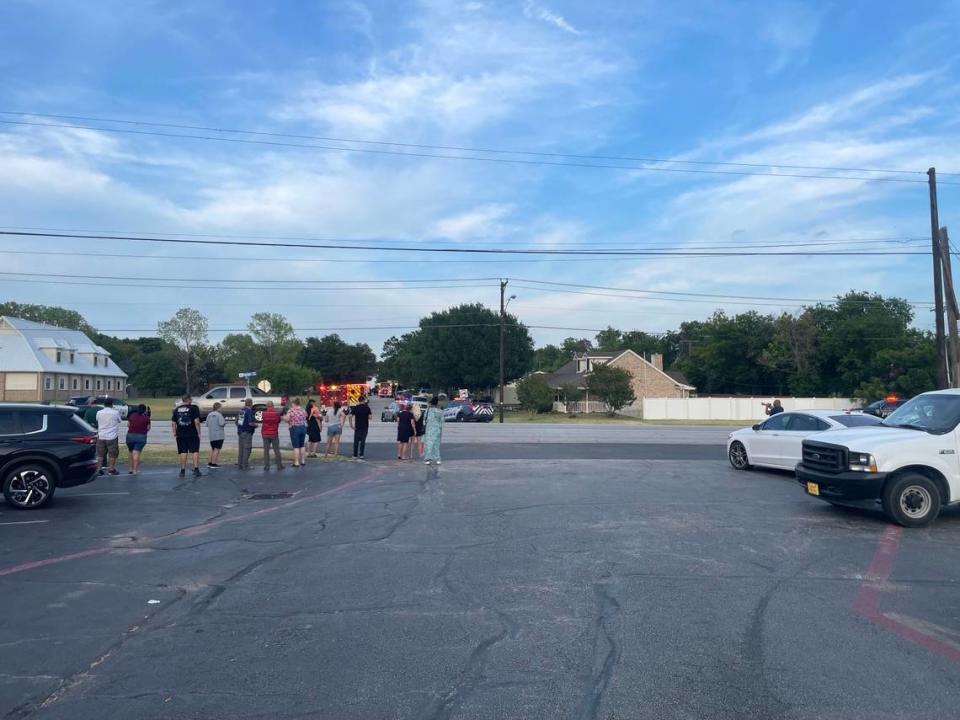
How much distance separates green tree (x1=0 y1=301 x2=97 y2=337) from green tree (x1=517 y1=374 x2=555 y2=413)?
6606cm

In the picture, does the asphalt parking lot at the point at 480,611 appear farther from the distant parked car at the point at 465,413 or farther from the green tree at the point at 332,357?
the green tree at the point at 332,357

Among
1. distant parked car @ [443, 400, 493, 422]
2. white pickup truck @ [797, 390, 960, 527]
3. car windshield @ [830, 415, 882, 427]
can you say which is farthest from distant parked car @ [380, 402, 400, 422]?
white pickup truck @ [797, 390, 960, 527]

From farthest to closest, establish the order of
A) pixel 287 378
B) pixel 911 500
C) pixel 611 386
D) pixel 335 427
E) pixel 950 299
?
pixel 287 378
pixel 611 386
pixel 950 299
pixel 335 427
pixel 911 500

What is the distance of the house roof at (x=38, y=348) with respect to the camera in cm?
6134

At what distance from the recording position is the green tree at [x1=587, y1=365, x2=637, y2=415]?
63.0m

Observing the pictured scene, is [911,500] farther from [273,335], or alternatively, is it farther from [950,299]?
[273,335]

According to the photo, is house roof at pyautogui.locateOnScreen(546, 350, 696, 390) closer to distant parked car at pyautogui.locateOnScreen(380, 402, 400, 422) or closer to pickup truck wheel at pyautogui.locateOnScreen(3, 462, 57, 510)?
distant parked car at pyautogui.locateOnScreen(380, 402, 400, 422)

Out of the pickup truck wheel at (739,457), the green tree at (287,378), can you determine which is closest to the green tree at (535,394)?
the green tree at (287,378)

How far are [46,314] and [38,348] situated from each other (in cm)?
4793

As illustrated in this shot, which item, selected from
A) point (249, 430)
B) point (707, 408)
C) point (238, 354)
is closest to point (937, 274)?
point (249, 430)

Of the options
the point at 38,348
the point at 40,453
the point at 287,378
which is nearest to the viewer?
the point at 40,453

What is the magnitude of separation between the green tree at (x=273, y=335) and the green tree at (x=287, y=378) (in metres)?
32.6

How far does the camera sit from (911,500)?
1138 centimetres

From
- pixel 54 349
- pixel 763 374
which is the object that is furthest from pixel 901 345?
pixel 54 349
